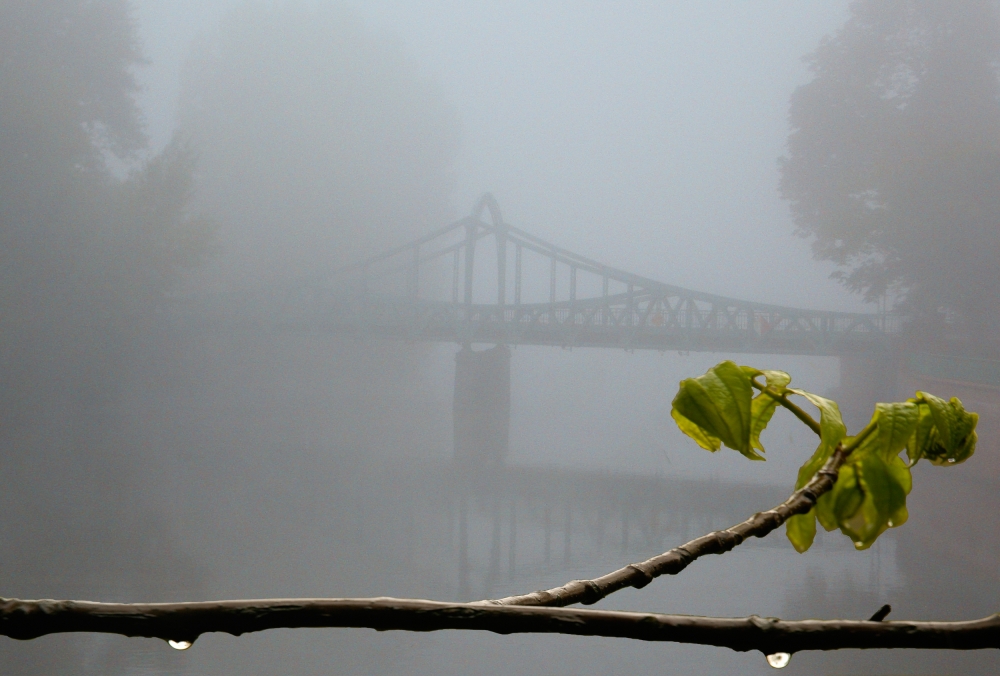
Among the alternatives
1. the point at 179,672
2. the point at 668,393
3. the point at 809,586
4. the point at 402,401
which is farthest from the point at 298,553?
the point at 668,393

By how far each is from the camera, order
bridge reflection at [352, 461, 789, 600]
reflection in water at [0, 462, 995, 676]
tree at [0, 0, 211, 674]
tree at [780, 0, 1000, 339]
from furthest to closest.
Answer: tree at [780, 0, 1000, 339], tree at [0, 0, 211, 674], bridge reflection at [352, 461, 789, 600], reflection in water at [0, 462, 995, 676]

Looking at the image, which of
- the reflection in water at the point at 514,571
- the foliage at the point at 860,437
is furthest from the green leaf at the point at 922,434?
the reflection in water at the point at 514,571

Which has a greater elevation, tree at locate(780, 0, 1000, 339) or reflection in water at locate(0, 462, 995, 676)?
tree at locate(780, 0, 1000, 339)

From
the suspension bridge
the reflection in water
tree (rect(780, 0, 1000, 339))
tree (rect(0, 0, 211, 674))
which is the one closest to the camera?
the reflection in water

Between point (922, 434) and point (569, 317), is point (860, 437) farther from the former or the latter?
point (569, 317)

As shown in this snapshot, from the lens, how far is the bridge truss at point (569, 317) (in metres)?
5.05

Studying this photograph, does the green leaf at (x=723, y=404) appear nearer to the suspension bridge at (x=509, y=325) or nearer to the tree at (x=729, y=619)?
the tree at (x=729, y=619)

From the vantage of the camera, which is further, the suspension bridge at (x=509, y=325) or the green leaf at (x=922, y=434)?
the suspension bridge at (x=509, y=325)

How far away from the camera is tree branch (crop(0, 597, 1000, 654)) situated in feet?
0.25

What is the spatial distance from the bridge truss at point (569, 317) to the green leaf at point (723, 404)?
5.00m

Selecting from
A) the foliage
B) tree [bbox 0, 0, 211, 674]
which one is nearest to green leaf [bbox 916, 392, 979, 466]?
the foliage

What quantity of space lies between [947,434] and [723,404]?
1.1 inches

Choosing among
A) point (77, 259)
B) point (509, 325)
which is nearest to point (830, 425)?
point (77, 259)

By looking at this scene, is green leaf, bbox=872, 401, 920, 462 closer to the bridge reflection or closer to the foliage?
the foliage
